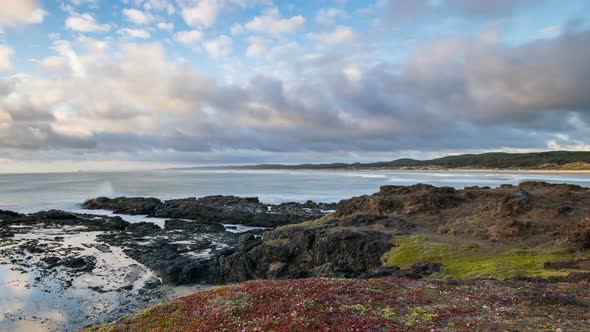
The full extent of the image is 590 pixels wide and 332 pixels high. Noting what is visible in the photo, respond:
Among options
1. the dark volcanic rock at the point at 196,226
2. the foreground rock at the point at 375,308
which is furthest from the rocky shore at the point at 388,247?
the dark volcanic rock at the point at 196,226

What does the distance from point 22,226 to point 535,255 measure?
64.2 m

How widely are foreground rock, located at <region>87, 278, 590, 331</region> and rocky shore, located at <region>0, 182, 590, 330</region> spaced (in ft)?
5.94

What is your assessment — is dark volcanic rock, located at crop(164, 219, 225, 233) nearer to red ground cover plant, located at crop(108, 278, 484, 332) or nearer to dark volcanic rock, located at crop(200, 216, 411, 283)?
dark volcanic rock, located at crop(200, 216, 411, 283)

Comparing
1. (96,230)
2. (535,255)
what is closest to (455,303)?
(535,255)

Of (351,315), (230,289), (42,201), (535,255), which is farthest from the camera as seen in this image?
(42,201)

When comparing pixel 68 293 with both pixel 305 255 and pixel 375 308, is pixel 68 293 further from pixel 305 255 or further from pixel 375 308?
pixel 375 308

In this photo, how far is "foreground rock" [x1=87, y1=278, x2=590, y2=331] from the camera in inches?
459

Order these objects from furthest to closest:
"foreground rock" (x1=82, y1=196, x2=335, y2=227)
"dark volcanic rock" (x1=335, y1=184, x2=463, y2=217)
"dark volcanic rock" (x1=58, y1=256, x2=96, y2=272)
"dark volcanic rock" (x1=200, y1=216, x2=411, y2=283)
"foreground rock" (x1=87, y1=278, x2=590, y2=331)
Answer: "foreground rock" (x1=82, y1=196, x2=335, y2=227) → "dark volcanic rock" (x1=335, y1=184, x2=463, y2=217) → "dark volcanic rock" (x1=58, y1=256, x2=96, y2=272) → "dark volcanic rock" (x1=200, y1=216, x2=411, y2=283) → "foreground rock" (x1=87, y1=278, x2=590, y2=331)

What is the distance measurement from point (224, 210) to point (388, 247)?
42.9m

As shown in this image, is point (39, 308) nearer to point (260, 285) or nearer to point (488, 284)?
point (260, 285)

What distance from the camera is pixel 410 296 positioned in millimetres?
14656

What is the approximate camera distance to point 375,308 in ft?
43.7

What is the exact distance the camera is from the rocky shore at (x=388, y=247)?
22.5 m

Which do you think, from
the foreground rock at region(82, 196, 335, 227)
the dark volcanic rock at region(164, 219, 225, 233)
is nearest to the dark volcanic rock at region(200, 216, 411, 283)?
the dark volcanic rock at region(164, 219, 225, 233)
